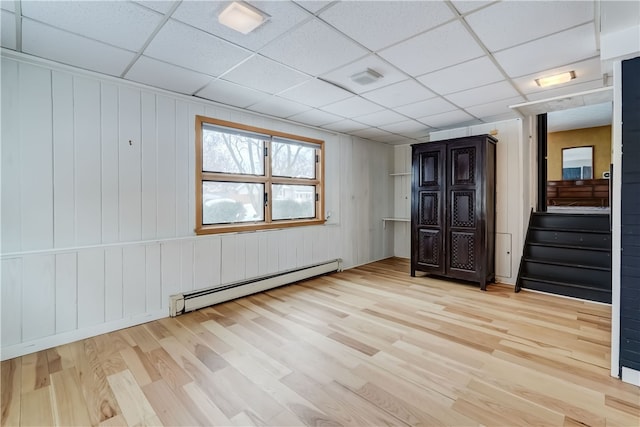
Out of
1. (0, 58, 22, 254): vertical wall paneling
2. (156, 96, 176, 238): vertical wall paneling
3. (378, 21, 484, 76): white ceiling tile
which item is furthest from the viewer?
(156, 96, 176, 238): vertical wall paneling

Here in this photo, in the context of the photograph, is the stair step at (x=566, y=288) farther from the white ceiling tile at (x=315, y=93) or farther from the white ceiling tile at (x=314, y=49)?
the white ceiling tile at (x=314, y=49)

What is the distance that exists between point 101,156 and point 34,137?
0.49 meters

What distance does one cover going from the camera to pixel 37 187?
2.61 metres

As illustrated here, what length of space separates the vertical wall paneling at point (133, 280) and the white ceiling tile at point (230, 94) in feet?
6.19

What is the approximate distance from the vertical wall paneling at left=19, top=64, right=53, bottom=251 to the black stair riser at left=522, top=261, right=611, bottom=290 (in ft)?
19.1

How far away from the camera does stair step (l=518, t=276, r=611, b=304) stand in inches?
144

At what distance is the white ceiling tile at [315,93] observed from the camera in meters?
3.21

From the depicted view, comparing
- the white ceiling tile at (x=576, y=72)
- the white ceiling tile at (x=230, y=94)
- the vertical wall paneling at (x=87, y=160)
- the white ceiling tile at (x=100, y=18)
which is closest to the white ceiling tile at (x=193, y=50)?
the white ceiling tile at (x=100, y=18)

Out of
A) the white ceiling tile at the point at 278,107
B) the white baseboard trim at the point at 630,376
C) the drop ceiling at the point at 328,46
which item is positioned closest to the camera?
the drop ceiling at the point at 328,46

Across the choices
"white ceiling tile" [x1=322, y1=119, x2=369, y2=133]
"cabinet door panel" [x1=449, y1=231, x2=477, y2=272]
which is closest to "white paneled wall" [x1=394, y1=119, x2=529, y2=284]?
"cabinet door panel" [x1=449, y1=231, x2=477, y2=272]

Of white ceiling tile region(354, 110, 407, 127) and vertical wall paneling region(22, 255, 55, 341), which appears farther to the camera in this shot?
white ceiling tile region(354, 110, 407, 127)

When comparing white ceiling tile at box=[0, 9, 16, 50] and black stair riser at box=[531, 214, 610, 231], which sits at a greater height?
white ceiling tile at box=[0, 9, 16, 50]

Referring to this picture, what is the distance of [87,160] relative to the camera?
2857 mm

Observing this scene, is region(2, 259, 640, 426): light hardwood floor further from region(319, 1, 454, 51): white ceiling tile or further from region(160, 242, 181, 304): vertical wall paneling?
region(319, 1, 454, 51): white ceiling tile
